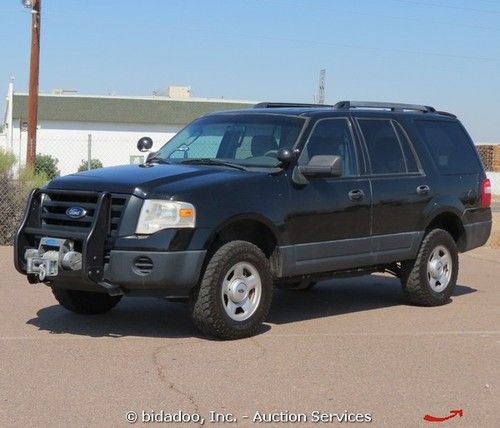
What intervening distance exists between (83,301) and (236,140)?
2018 mm

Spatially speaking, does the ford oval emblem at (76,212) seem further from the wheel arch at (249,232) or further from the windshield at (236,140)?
the windshield at (236,140)

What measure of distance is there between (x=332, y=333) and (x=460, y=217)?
257cm

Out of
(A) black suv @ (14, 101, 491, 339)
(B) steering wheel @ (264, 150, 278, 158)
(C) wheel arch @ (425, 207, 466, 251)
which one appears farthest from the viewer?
(C) wheel arch @ (425, 207, 466, 251)

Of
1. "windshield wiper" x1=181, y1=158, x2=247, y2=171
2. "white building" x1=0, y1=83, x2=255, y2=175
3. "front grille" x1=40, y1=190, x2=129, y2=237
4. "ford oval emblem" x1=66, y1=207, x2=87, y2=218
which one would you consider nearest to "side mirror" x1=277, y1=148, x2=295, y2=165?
"windshield wiper" x1=181, y1=158, x2=247, y2=171

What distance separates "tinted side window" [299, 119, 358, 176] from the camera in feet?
29.1

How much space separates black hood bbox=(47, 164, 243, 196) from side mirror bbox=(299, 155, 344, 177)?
2.04ft

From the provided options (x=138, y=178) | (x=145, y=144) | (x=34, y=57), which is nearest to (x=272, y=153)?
(x=138, y=178)

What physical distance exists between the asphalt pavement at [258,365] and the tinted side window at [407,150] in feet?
4.69

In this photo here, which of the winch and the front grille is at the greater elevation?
the front grille

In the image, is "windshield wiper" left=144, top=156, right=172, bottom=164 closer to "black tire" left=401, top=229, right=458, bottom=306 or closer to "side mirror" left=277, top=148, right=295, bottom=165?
"side mirror" left=277, top=148, right=295, bottom=165

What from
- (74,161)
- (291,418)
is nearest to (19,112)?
(74,161)

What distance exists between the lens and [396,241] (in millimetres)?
9516

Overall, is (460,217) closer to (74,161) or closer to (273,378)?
(273,378)

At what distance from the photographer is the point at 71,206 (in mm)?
7957
